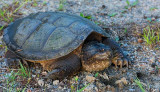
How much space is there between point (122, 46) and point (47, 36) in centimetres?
128

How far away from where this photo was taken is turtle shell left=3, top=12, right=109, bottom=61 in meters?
2.48

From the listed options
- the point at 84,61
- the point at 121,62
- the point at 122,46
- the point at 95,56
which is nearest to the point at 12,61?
the point at 84,61

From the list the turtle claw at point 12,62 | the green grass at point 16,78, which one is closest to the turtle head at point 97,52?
the green grass at point 16,78

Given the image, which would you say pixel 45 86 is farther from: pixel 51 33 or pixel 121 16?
pixel 121 16

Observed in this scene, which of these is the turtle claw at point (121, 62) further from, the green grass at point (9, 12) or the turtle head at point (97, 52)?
the green grass at point (9, 12)

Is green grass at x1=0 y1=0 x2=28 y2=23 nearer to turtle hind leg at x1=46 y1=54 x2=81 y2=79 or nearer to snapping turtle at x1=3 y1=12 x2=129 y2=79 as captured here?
snapping turtle at x1=3 y1=12 x2=129 y2=79

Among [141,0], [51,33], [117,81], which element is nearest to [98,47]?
[117,81]

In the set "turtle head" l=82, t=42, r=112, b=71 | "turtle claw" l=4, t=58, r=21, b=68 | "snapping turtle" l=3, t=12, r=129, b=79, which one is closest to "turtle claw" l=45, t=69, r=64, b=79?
"snapping turtle" l=3, t=12, r=129, b=79

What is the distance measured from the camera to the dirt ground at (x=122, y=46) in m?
2.39

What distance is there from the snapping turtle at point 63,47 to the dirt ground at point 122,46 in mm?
137

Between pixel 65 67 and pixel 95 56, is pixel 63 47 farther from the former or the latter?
pixel 95 56

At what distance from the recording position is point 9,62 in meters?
2.80

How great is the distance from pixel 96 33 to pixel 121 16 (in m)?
1.52

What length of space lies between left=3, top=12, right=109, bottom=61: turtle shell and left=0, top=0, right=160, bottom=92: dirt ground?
30cm
